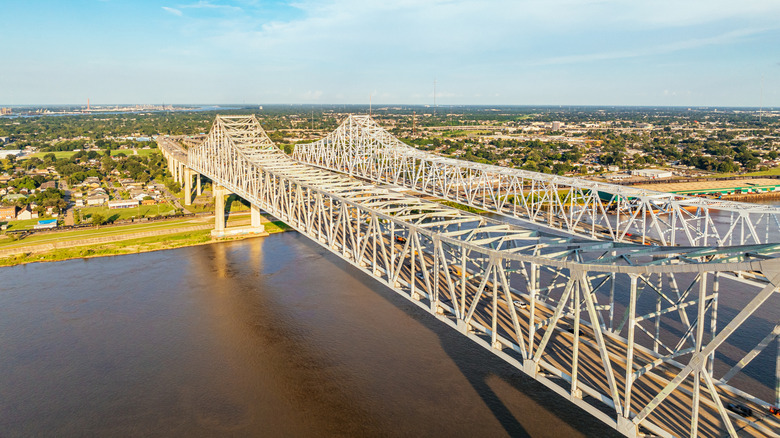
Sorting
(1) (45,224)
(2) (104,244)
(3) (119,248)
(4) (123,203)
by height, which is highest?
(4) (123,203)

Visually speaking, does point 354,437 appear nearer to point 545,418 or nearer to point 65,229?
point 545,418

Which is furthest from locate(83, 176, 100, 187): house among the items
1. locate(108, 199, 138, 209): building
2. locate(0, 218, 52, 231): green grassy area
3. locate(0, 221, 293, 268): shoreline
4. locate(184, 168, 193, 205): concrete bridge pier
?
locate(0, 221, 293, 268): shoreline

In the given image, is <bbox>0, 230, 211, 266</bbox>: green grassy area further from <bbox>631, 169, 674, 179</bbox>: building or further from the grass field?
<bbox>631, 169, 674, 179</bbox>: building

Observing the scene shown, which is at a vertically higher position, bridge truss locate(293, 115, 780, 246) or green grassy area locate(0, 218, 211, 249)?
bridge truss locate(293, 115, 780, 246)

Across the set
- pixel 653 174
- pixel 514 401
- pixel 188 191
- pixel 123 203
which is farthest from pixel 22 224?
pixel 653 174

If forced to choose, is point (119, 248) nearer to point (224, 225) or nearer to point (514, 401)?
point (224, 225)

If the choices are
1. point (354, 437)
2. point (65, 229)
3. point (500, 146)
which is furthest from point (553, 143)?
point (354, 437)
